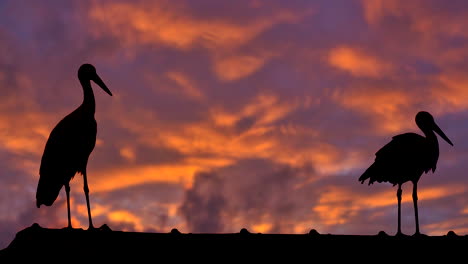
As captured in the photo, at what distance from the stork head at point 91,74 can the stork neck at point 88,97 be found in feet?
0.61

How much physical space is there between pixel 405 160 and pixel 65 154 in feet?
30.4

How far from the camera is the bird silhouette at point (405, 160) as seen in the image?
65.2ft

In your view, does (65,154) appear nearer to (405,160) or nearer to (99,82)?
(99,82)

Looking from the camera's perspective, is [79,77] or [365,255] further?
[79,77]

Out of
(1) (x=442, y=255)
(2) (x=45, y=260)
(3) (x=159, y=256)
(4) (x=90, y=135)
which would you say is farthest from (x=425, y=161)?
(2) (x=45, y=260)

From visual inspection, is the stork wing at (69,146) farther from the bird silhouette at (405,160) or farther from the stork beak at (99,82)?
the bird silhouette at (405,160)

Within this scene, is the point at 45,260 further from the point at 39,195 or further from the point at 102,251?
the point at 39,195

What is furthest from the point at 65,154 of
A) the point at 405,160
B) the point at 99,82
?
the point at 405,160

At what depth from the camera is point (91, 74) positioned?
17.2 meters

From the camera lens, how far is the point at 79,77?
56.0ft

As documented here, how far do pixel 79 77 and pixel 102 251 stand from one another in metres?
6.83

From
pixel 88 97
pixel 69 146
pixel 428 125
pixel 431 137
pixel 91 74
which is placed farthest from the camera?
pixel 428 125

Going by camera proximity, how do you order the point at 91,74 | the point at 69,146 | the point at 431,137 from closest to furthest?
the point at 69,146 → the point at 91,74 → the point at 431,137

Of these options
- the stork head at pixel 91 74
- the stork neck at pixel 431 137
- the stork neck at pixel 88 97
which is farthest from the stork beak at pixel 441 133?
the stork neck at pixel 88 97
